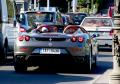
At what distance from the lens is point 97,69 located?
1842 centimetres

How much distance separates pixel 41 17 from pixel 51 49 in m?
10.4

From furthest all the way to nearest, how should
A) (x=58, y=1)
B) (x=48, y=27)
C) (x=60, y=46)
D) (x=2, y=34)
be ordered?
(x=58, y=1), (x=2, y=34), (x=48, y=27), (x=60, y=46)

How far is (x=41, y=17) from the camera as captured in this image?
26516mm

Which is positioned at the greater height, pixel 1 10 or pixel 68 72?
pixel 1 10

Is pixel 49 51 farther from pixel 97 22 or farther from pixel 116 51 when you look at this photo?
pixel 97 22

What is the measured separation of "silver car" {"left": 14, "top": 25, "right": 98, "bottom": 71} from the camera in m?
16.2

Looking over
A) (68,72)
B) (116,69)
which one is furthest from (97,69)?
(116,69)

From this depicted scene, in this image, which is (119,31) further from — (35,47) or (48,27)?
(48,27)

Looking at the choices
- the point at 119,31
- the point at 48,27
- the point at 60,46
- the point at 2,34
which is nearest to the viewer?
the point at 119,31

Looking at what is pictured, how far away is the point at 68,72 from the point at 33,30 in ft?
4.86

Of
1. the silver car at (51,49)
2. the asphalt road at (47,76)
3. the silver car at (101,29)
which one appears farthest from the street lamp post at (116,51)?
the silver car at (101,29)

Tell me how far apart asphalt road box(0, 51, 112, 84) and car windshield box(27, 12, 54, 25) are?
7708mm

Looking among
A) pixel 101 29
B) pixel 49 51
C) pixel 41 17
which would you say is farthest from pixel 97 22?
pixel 49 51

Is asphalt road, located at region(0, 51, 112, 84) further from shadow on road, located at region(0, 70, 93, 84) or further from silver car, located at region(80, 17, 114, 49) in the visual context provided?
silver car, located at region(80, 17, 114, 49)
